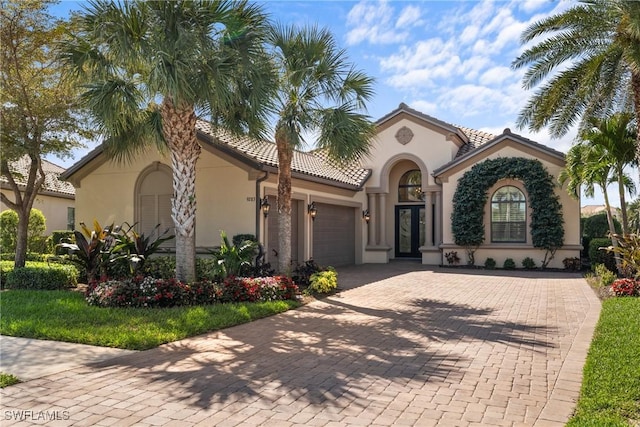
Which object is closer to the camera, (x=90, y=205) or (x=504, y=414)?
(x=504, y=414)

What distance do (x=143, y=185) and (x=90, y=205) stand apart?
7.72ft

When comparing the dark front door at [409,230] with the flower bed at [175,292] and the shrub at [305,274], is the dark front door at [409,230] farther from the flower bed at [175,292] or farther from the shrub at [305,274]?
the flower bed at [175,292]

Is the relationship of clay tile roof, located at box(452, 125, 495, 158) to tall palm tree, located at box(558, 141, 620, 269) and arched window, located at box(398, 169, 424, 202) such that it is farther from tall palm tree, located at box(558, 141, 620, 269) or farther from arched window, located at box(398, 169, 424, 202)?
tall palm tree, located at box(558, 141, 620, 269)

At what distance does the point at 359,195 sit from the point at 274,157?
6597 millimetres

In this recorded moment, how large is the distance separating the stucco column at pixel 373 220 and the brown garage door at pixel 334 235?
910 mm

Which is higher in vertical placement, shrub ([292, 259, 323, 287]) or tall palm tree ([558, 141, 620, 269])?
tall palm tree ([558, 141, 620, 269])

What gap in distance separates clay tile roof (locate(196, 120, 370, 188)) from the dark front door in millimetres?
2879

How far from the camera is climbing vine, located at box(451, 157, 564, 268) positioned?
738 inches

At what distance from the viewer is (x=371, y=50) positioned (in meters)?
13.4

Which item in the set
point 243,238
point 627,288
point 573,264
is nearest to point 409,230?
point 573,264

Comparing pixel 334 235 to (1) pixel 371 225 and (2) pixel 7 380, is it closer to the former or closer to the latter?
(1) pixel 371 225

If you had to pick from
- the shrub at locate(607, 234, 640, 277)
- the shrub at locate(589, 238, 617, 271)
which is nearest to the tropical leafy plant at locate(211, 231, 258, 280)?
the shrub at locate(607, 234, 640, 277)

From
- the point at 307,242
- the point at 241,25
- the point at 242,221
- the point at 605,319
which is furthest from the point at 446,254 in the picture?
the point at 241,25

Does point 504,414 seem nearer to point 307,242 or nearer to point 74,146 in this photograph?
point 307,242
